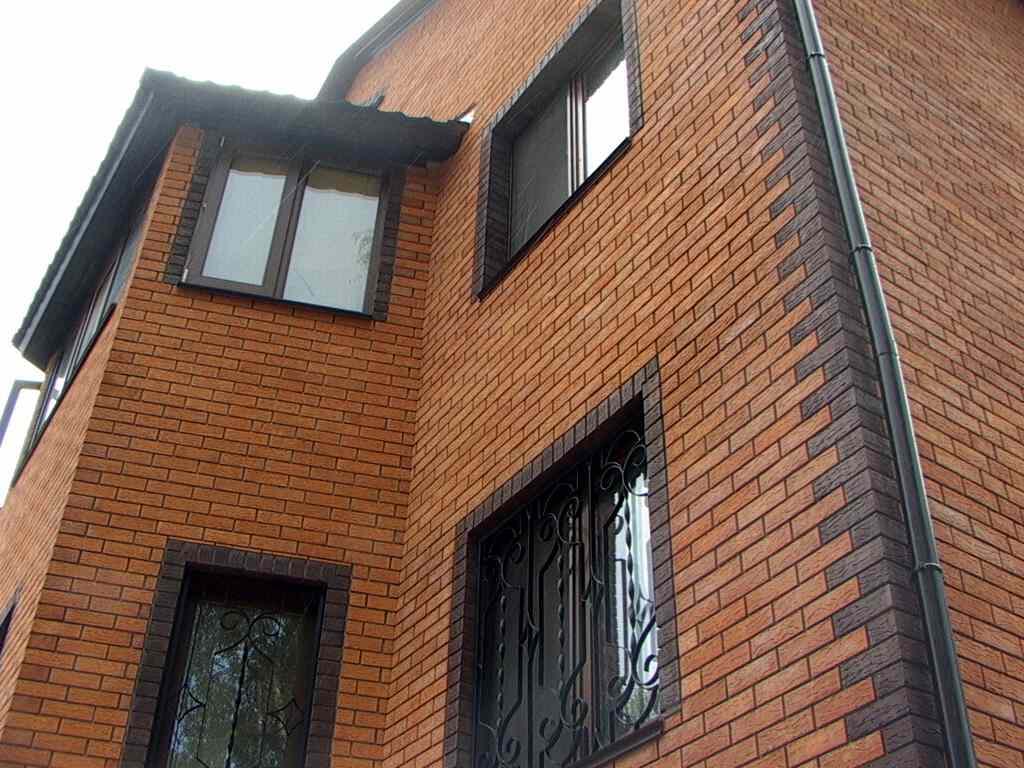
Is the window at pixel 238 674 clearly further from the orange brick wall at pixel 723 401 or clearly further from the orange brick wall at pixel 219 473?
the orange brick wall at pixel 723 401

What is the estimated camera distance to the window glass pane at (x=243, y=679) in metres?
6.07

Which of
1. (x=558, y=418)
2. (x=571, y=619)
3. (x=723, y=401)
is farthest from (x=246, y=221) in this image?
(x=723, y=401)

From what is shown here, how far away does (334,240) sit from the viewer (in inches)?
316

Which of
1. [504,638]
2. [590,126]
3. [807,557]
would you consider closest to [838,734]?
[807,557]

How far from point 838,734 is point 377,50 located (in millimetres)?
9689

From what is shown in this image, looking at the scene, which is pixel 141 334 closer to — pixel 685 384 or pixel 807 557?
pixel 685 384

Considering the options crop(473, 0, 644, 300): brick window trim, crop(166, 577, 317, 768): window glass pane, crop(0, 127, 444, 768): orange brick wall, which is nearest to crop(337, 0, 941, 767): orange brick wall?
crop(473, 0, 644, 300): brick window trim

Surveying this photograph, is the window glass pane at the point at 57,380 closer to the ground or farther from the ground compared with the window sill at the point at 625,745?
farther from the ground

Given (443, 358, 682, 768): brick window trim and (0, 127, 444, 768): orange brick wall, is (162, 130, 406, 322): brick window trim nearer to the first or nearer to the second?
(0, 127, 444, 768): orange brick wall

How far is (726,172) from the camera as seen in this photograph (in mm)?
5078

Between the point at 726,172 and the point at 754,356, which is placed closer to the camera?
the point at 754,356

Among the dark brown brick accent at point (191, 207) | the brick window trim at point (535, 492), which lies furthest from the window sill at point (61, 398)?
the brick window trim at point (535, 492)

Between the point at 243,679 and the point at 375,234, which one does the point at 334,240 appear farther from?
the point at 243,679

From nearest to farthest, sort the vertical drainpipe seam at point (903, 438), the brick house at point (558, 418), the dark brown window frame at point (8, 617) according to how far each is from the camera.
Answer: the vertical drainpipe seam at point (903, 438), the brick house at point (558, 418), the dark brown window frame at point (8, 617)
